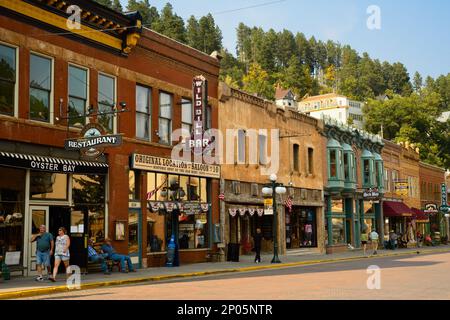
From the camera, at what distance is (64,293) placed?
1561cm

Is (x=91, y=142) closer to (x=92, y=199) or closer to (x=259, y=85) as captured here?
(x=92, y=199)

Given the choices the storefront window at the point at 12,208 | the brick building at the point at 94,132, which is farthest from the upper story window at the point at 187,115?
the storefront window at the point at 12,208

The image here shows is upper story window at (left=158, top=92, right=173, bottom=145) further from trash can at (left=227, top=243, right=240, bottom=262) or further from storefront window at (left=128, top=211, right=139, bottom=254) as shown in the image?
trash can at (left=227, top=243, right=240, bottom=262)

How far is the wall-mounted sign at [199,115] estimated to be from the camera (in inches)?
1014

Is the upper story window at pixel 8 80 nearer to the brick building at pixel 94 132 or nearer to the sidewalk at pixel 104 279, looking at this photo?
the brick building at pixel 94 132

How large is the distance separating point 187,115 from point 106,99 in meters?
5.54

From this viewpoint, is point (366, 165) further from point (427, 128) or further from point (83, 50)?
point (427, 128)

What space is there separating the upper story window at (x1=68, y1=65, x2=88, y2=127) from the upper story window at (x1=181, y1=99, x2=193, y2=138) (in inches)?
246

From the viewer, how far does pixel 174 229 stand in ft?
86.8

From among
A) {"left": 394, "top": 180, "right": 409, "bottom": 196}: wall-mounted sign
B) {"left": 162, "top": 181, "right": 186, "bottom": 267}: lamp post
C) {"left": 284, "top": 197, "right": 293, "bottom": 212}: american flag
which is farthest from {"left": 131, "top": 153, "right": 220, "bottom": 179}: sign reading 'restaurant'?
{"left": 394, "top": 180, "right": 409, "bottom": 196}: wall-mounted sign

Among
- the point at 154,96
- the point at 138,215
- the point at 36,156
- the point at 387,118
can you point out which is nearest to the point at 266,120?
the point at 154,96

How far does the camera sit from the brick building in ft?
63.0

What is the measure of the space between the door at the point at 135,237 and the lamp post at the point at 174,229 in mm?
1401

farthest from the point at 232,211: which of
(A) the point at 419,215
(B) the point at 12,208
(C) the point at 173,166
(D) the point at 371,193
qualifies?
(A) the point at 419,215
